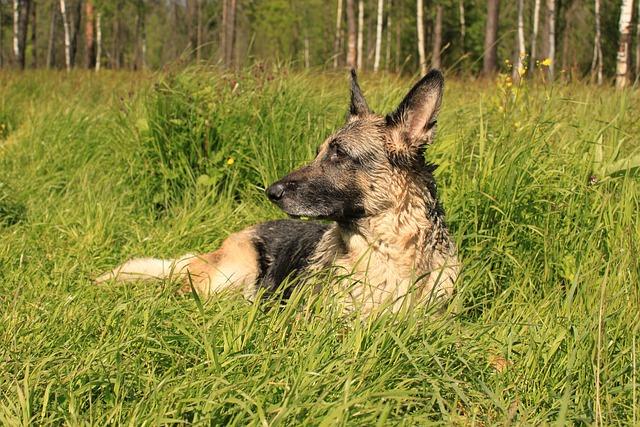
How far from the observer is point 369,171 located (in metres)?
3.46

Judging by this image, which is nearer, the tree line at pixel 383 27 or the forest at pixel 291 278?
the forest at pixel 291 278

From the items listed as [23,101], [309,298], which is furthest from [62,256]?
[23,101]

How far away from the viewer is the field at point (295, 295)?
2195 mm

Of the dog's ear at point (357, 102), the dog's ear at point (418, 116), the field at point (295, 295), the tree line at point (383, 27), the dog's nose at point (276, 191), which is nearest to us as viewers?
the field at point (295, 295)

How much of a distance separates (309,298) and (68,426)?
1085 mm

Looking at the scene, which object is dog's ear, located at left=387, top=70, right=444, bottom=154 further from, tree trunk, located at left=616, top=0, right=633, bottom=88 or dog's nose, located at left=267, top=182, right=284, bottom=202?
tree trunk, located at left=616, top=0, right=633, bottom=88

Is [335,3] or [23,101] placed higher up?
[335,3]

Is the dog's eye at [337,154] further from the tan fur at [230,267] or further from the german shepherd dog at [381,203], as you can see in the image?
the tan fur at [230,267]

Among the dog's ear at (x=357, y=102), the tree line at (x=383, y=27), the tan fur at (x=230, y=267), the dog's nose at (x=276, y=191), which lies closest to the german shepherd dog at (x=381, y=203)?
the dog's nose at (x=276, y=191)

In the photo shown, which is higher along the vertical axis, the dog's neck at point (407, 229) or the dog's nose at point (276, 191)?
the dog's nose at point (276, 191)

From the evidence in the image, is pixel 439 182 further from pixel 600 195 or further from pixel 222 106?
pixel 222 106

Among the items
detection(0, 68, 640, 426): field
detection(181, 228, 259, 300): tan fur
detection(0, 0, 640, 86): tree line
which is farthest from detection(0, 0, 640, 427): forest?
detection(0, 0, 640, 86): tree line

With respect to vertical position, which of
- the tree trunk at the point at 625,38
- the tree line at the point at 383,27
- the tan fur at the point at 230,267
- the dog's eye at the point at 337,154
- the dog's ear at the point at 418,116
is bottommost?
the tan fur at the point at 230,267

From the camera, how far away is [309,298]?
278cm
